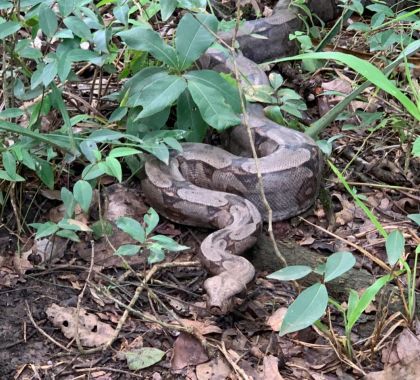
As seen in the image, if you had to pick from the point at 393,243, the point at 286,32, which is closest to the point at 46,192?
the point at 393,243

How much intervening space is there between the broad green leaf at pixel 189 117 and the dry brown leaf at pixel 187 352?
1.73 metres

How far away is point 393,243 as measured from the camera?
332 centimetres

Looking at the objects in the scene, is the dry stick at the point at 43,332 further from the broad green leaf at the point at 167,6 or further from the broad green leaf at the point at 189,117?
the broad green leaf at the point at 167,6

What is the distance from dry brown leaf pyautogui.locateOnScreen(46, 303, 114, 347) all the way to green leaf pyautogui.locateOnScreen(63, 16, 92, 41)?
1660 millimetres

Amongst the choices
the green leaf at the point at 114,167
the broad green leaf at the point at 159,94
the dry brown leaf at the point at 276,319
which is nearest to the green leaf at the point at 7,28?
the broad green leaf at the point at 159,94

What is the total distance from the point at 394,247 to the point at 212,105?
5.40ft

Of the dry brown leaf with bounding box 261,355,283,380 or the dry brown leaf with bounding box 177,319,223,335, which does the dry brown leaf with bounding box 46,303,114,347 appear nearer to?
A: the dry brown leaf with bounding box 177,319,223,335

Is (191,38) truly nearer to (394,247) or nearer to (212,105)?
(212,105)

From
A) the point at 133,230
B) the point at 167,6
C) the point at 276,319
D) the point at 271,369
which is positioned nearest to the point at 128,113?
the point at 167,6

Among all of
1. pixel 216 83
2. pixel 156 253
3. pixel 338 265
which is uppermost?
pixel 216 83

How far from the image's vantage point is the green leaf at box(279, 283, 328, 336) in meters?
3.01

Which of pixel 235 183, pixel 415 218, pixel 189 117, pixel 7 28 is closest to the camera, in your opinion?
pixel 415 218

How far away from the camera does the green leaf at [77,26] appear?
4203mm

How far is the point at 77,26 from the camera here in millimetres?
4223
